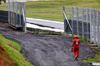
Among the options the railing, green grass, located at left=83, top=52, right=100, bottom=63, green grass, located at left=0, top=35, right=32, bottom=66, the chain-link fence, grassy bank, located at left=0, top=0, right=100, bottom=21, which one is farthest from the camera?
grassy bank, located at left=0, top=0, right=100, bottom=21

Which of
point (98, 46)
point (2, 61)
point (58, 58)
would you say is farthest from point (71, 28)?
point (2, 61)

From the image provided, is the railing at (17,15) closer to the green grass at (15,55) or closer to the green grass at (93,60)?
the green grass at (15,55)

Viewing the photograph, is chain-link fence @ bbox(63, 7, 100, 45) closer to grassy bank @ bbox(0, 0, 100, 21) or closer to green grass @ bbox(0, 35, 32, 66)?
grassy bank @ bbox(0, 0, 100, 21)

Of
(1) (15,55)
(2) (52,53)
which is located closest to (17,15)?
(2) (52,53)

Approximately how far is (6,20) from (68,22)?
25.8ft

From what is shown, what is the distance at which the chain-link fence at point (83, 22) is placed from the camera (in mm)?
18469

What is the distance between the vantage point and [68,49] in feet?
53.8

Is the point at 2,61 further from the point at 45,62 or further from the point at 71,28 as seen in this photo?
the point at 71,28

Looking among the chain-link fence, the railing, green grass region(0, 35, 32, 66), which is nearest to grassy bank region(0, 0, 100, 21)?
the railing

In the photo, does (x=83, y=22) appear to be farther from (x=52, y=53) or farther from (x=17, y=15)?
(x=17, y=15)

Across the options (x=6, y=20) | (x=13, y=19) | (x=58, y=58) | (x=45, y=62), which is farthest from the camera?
(x=6, y=20)

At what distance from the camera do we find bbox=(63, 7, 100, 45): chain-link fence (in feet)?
60.6

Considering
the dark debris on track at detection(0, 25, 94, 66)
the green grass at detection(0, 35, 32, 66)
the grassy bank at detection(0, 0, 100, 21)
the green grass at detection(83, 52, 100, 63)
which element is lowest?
the grassy bank at detection(0, 0, 100, 21)

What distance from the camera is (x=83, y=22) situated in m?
20.8
